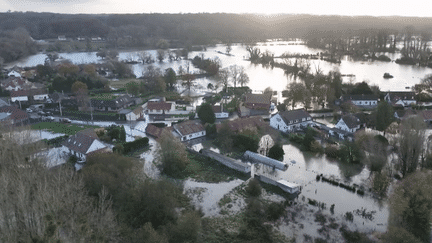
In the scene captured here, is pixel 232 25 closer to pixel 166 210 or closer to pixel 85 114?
pixel 85 114

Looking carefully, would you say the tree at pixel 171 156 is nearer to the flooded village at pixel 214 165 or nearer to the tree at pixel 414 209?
the flooded village at pixel 214 165

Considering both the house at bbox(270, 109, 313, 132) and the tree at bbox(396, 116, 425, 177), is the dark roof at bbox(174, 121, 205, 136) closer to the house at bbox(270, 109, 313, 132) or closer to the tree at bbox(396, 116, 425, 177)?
the house at bbox(270, 109, 313, 132)

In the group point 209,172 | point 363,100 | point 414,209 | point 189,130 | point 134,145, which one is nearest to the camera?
point 414,209

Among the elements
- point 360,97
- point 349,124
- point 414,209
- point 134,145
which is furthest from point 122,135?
point 360,97

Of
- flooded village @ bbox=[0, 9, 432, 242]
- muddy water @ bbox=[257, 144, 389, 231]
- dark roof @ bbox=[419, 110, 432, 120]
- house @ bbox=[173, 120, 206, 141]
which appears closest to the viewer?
flooded village @ bbox=[0, 9, 432, 242]

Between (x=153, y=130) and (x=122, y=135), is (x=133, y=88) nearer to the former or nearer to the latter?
(x=153, y=130)

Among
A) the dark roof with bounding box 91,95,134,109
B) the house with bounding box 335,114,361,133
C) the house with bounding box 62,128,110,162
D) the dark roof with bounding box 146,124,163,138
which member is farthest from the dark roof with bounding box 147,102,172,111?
the house with bounding box 335,114,361,133
